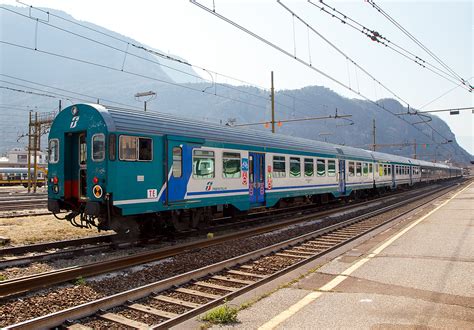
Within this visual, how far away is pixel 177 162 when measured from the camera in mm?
10539

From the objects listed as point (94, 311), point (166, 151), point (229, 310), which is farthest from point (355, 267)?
point (166, 151)

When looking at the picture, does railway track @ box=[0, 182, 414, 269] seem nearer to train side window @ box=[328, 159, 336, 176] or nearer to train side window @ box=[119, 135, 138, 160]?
train side window @ box=[119, 135, 138, 160]

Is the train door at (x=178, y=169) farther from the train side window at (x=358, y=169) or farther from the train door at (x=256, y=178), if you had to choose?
the train side window at (x=358, y=169)

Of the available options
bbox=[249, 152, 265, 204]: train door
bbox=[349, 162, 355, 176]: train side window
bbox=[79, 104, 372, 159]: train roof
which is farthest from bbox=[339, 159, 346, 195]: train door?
bbox=[249, 152, 265, 204]: train door

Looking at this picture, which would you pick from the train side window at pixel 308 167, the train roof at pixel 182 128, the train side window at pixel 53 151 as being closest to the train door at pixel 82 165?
the train side window at pixel 53 151

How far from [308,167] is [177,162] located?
8.61 metres

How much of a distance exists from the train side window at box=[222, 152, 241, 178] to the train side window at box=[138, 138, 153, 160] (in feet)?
10.1

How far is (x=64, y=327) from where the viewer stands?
471cm

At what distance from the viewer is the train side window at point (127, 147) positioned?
907 cm

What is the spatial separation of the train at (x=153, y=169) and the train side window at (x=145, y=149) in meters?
0.02

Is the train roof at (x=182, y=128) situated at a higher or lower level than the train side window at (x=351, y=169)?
higher

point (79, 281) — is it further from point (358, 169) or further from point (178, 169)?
point (358, 169)

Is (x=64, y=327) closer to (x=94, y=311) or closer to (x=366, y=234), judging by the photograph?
(x=94, y=311)

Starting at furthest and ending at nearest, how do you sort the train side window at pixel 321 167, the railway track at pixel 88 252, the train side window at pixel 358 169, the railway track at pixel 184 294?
the train side window at pixel 358 169, the train side window at pixel 321 167, the railway track at pixel 88 252, the railway track at pixel 184 294
